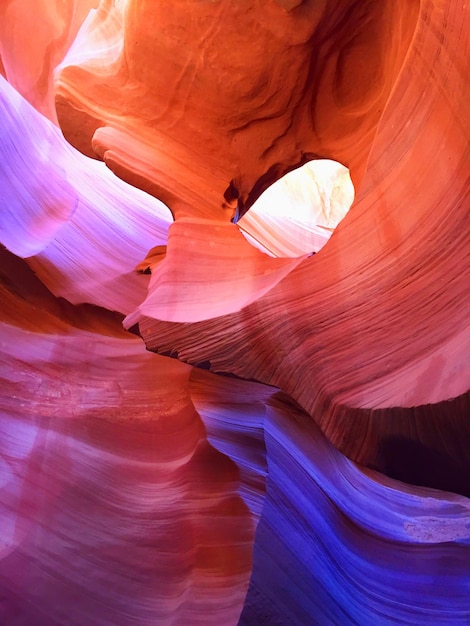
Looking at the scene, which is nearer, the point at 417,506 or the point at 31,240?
the point at 417,506

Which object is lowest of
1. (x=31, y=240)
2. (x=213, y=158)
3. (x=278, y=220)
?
(x=31, y=240)

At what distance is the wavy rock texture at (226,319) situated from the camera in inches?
57.2

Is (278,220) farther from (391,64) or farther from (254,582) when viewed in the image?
(254,582)

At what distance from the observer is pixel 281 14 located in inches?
72.9

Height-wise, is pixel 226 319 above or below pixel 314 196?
below

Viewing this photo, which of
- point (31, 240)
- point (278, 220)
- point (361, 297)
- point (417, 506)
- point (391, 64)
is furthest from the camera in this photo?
Answer: point (278, 220)

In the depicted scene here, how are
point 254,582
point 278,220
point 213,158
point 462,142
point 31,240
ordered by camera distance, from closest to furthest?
1. point 462,142
2. point 254,582
3. point 213,158
4. point 31,240
5. point 278,220

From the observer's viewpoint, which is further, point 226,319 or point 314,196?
point 314,196

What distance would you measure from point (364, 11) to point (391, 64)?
21 cm

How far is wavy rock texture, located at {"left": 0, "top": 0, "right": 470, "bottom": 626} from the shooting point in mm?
1453

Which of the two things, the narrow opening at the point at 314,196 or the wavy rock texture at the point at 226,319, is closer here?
the wavy rock texture at the point at 226,319

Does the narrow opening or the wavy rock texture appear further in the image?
the narrow opening

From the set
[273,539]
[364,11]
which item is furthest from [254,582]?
[364,11]

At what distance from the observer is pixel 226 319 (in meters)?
1.66
